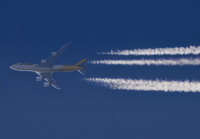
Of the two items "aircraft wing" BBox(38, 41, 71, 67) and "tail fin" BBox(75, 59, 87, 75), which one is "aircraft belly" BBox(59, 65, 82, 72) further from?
"aircraft wing" BBox(38, 41, 71, 67)

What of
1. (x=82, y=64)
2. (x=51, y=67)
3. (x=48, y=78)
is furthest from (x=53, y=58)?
(x=82, y=64)

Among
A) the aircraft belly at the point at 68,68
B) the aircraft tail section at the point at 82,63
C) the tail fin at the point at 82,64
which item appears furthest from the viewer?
the aircraft tail section at the point at 82,63

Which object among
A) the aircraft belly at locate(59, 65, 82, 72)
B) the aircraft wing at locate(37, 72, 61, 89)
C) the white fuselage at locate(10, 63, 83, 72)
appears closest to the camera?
the aircraft belly at locate(59, 65, 82, 72)

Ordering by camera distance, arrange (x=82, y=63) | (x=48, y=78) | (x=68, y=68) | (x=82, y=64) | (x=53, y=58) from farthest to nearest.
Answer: (x=48, y=78)
(x=53, y=58)
(x=82, y=63)
(x=82, y=64)
(x=68, y=68)

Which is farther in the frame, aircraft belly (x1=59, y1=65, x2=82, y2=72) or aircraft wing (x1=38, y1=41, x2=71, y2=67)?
aircraft wing (x1=38, y1=41, x2=71, y2=67)

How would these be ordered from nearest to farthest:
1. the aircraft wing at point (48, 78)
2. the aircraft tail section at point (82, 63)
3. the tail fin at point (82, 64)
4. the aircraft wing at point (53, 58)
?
the tail fin at point (82, 64)
the aircraft tail section at point (82, 63)
the aircraft wing at point (53, 58)
the aircraft wing at point (48, 78)

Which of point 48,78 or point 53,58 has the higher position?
point 53,58

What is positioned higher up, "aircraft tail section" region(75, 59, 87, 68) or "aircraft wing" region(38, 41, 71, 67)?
"aircraft wing" region(38, 41, 71, 67)

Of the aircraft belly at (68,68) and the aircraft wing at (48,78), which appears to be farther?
the aircraft wing at (48,78)

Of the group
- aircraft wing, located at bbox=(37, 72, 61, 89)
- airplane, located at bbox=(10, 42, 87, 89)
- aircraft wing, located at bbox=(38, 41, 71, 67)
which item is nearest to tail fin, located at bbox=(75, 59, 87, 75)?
airplane, located at bbox=(10, 42, 87, 89)

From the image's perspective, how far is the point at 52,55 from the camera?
77.6m

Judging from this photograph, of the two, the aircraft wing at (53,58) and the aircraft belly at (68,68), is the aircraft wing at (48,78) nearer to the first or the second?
the aircraft wing at (53,58)

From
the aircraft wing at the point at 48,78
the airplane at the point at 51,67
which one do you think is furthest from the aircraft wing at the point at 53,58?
the aircraft wing at the point at 48,78

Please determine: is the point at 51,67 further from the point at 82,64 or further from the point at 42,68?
the point at 82,64
